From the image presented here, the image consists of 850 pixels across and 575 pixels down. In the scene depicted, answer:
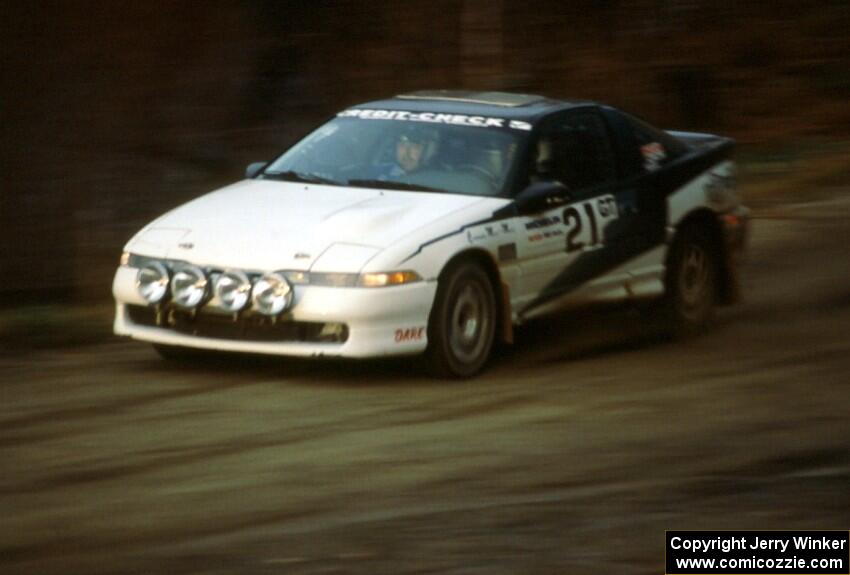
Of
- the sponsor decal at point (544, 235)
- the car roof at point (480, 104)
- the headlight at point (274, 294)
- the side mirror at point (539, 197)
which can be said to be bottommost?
the headlight at point (274, 294)

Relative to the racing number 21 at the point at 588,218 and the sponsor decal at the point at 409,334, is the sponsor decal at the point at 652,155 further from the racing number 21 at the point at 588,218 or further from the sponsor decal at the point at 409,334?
the sponsor decal at the point at 409,334

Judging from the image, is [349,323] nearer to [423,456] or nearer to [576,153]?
[423,456]

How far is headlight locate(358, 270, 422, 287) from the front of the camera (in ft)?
30.0

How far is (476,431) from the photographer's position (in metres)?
8.30

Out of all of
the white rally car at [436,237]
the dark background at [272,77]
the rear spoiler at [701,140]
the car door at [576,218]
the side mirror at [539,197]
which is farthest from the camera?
the dark background at [272,77]

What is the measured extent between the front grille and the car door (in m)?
1.39

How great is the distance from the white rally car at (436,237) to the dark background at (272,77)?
3.15 metres

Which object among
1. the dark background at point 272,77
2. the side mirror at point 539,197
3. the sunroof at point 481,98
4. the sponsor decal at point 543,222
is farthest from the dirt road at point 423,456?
the dark background at point 272,77

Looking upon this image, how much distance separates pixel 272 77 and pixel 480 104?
9641 mm

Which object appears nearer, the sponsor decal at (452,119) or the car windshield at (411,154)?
the car windshield at (411,154)

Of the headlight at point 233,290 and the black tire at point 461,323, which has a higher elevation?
the headlight at point 233,290

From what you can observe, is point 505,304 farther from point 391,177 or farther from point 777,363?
point 777,363

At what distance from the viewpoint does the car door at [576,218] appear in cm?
1018

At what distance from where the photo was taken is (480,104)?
10828mm
